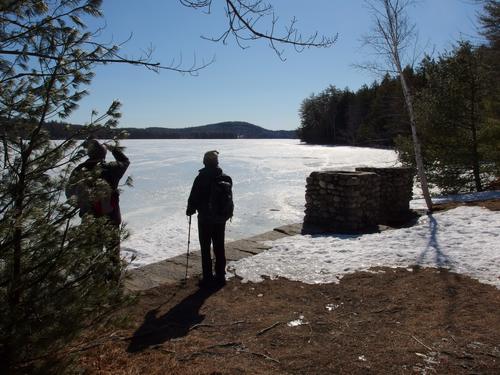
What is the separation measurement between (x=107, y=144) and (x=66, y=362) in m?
1.39

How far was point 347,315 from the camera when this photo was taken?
4.55 meters

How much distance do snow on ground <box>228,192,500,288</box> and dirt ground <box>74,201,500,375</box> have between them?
0.39 meters

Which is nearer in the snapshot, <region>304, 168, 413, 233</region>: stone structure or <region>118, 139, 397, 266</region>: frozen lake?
<region>304, 168, 413, 233</region>: stone structure

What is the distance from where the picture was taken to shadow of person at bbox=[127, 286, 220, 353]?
391 cm

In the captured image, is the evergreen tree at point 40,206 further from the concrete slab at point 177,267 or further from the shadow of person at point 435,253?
the shadow of person at point 435,253

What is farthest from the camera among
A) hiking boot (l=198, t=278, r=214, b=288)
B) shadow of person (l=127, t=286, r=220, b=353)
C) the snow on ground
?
the snow on ground

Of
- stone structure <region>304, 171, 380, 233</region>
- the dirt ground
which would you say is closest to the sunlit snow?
the dirt ground

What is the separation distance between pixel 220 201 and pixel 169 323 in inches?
66.2

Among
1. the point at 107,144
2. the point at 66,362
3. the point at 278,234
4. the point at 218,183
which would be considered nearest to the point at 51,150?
the point at 107,144

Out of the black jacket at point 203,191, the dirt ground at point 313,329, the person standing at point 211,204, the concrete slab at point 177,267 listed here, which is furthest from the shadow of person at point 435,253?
the black jacket at point 203,191

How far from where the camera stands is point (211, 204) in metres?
5.35

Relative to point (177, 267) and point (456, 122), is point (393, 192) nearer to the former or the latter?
point (456, 122)

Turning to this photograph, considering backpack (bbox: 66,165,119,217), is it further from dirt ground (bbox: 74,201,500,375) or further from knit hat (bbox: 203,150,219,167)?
knit hat (bbox: 203,150,219,167)

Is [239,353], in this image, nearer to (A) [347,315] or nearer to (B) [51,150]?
(A) [347,315]
